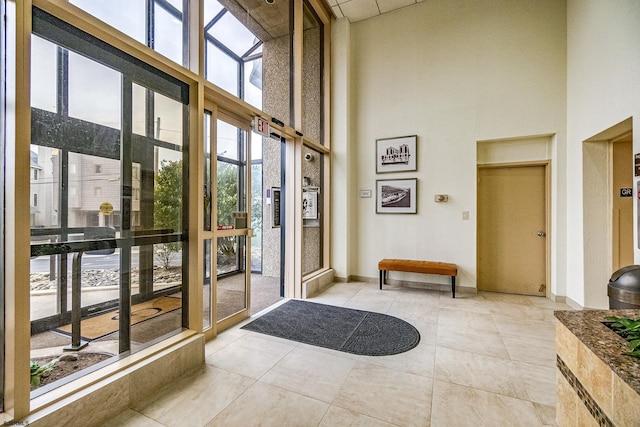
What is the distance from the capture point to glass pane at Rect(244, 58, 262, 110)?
3645 millimetres

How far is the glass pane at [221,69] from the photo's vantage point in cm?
296

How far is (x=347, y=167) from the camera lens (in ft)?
16.5

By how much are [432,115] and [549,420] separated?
414cm

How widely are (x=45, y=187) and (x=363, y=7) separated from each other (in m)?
5.25

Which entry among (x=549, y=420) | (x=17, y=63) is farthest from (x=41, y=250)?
(x=549, y=420)

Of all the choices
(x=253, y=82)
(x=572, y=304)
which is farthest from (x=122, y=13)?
(x=572, y=304)

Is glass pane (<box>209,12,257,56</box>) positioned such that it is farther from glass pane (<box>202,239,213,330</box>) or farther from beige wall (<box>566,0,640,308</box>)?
beige wall (<box>566,0,640,308</box>)

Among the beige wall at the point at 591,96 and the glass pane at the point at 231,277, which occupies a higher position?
the beige wall at the point at 591,96

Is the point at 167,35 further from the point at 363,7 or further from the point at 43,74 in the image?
the point at 363,7

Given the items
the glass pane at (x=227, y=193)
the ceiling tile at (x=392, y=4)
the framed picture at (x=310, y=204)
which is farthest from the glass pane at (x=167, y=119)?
the ceiling tile at (x=392, y=4)

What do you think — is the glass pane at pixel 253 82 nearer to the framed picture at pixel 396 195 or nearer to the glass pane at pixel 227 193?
the glass pane at pixel 227 193

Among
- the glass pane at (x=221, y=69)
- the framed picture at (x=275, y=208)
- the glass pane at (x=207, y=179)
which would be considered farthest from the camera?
the framed picture at (x=275, y=208)

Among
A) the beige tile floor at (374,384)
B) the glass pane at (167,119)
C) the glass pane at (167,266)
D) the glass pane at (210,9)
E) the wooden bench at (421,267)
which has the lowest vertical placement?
the beige tile floor at (374,384)

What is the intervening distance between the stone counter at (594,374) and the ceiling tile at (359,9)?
5215mm
